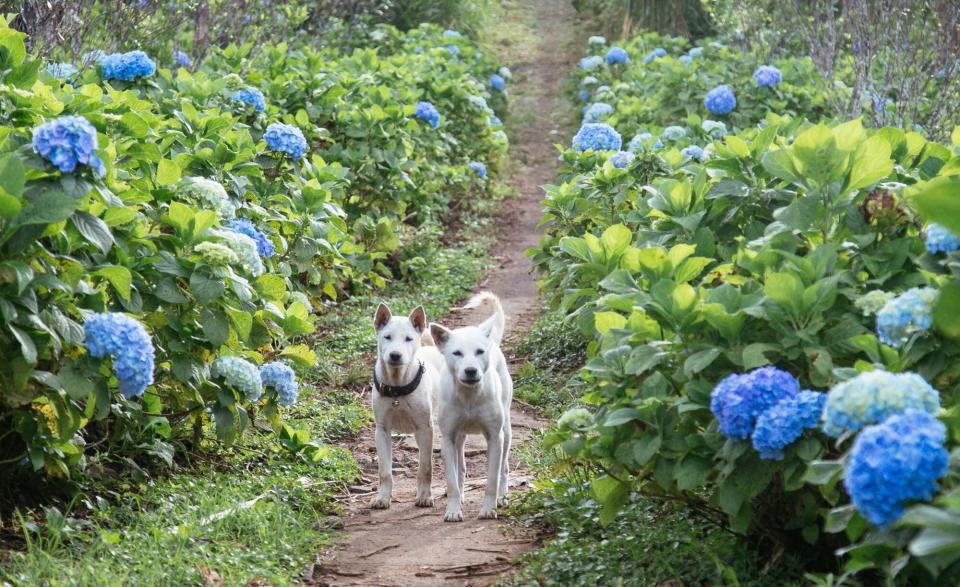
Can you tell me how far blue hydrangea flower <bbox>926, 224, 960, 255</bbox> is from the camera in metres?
3.04

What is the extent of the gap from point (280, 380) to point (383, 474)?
65 cm

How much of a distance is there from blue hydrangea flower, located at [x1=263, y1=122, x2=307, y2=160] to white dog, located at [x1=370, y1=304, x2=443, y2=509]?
68.4 inches

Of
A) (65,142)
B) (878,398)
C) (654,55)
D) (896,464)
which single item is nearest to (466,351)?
(65,142)

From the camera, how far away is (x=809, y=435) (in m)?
3.11

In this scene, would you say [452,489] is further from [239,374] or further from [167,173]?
[167,173]

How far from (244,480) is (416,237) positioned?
4844mm

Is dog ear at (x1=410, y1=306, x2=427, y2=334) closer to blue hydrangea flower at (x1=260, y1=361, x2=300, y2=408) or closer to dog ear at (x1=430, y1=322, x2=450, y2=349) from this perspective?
dog ear at (x1=430, y1=322, x2=450, y2=349)

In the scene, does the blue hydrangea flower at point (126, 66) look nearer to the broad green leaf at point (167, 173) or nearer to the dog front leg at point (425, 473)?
the broad green leaf at point (167, 173)

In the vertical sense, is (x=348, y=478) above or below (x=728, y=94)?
below

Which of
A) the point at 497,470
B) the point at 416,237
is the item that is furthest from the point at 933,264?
the point at 416,237

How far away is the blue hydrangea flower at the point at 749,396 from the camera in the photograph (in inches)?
119

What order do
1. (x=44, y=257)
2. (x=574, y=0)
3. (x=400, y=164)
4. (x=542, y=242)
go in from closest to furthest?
(x=44, y=257) < (x=542, y=242) < (x=400, y=164) < (x=574, y=0)

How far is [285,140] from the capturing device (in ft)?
21.8

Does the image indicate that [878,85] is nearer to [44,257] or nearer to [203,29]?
[203,29]
